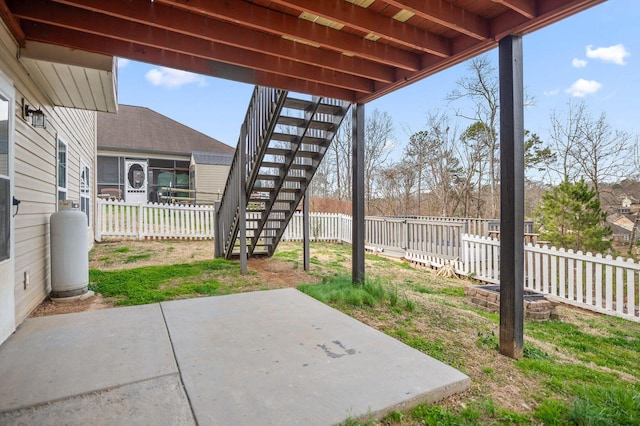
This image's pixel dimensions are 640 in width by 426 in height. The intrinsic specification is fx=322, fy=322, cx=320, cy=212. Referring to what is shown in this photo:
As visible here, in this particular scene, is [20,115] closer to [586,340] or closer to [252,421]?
[252,421]

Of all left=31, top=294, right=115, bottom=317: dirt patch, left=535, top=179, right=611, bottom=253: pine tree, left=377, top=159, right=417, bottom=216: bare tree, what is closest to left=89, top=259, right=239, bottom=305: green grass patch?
left=31, top=294, right=115, bottom=317: dirt patch

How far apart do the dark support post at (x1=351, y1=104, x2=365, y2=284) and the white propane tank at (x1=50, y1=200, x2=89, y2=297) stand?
344cm

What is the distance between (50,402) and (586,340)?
4.58 m

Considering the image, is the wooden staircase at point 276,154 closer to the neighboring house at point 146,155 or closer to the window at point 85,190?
the window at point 85,190

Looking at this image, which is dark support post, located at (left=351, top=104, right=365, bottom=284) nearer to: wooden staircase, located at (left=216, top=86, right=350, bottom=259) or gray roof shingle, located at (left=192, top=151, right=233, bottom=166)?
wooden staircase, located at (left=216, top=86, right=350, bottom=259)

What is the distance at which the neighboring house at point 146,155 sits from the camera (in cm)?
1509

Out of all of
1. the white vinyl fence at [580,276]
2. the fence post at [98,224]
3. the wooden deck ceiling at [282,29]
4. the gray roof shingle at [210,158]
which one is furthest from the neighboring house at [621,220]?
the fence post at [98,224]

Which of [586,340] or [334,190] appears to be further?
[334,190]

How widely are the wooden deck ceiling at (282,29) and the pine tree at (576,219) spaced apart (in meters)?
5.48

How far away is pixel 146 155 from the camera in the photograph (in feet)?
50.8

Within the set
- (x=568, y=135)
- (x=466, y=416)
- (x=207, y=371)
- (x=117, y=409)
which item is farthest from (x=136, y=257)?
(x=568, y=135)

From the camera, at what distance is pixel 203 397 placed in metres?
1.71

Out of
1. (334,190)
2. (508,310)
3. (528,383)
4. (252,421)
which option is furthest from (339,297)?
(334,190)

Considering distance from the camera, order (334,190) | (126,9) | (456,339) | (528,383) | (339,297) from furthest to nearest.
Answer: (334,190)
(339,297)
(456,339)
(126,9)
(528,383)
